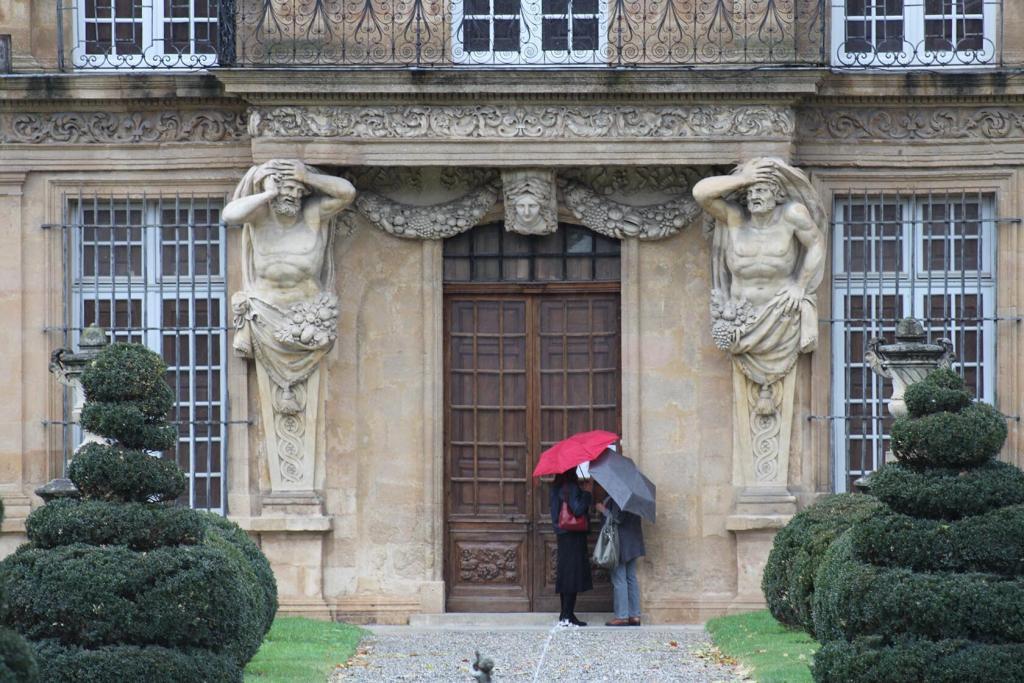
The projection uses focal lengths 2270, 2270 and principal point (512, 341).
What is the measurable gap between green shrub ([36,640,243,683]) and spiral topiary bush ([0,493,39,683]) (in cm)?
199

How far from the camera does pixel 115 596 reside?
41.8 ft

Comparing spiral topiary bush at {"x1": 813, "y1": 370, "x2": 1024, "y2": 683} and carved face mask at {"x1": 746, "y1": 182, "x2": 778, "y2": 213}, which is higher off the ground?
carved face mask at {"x1": 746, "y1": 182, "x2": 778, "y2": 213}

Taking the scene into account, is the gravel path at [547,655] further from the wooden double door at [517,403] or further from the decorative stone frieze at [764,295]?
the decorative stone frieze at [764,295]

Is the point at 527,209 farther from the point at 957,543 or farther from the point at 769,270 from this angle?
the point at 957,543

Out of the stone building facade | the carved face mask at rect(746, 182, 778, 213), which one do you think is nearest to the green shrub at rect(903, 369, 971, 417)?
the carved face mask at rect(746, 182, 778, 213)

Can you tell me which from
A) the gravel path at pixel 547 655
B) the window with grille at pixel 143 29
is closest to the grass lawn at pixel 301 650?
the gravel path at pixel 547 655

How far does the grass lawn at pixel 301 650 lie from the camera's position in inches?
592

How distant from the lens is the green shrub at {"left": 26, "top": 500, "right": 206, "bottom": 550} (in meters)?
13.0

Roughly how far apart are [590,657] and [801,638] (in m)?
1.52

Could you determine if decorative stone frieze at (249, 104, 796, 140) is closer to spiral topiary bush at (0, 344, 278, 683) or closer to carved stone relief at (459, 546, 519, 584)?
carved stone relief at (459, 546, 519, 584)

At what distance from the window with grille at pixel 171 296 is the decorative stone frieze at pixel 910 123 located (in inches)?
198

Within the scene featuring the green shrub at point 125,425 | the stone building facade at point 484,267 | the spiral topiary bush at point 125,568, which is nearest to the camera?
the spiral topiary bush at point 125,568

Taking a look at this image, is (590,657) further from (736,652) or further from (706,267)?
(706,267)

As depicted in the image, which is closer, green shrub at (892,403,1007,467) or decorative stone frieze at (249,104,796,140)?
green shrub at (892,403,1007,467)
